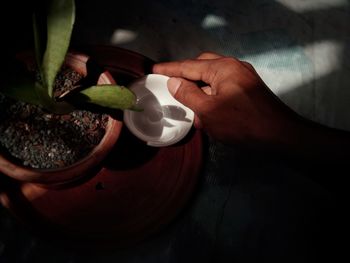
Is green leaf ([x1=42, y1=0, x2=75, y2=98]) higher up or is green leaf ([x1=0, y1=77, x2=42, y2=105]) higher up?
green leaf ([x1=42, y1=0, x2=75, y2=98])

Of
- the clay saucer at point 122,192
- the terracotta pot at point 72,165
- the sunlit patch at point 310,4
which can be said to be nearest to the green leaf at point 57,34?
the terracotta pot at point 72,165

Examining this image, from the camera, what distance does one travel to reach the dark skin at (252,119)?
659 millimetres

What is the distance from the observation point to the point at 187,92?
0.68 metres

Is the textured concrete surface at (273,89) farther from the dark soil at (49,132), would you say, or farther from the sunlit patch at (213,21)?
the dark soil at (49,132)

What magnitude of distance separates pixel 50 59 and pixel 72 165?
0.55ft

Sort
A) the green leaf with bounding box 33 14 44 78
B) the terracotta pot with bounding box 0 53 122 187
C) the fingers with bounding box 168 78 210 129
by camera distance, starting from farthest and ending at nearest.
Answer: the fingers with bounding box 168 78 210 129
the terracotta pot with bounding box 0 53 122 187
the green leaf with bounding box 33 14 44 78

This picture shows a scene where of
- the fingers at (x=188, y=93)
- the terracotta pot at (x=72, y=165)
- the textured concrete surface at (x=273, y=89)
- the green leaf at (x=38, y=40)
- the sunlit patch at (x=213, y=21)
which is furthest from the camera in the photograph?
the sunlit patch at (x=213, y=21)

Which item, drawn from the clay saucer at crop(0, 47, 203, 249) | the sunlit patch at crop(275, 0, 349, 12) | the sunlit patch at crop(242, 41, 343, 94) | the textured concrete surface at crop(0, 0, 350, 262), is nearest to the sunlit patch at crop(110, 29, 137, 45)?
the textured concrete surface at crop(0, 0, 350, 262)

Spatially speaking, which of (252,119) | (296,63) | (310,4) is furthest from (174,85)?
(310,4)

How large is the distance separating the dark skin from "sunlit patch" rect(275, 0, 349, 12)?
1.17ft

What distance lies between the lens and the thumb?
67 cm

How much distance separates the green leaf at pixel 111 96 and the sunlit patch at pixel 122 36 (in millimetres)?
393

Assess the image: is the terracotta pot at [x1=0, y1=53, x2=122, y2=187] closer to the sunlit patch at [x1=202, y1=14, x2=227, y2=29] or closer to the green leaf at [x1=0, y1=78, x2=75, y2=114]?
the green leaf at [x1=0, y1=78, x2=75, y2=114]

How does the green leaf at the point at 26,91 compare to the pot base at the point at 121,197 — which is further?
the pot base at the point at 121,197
